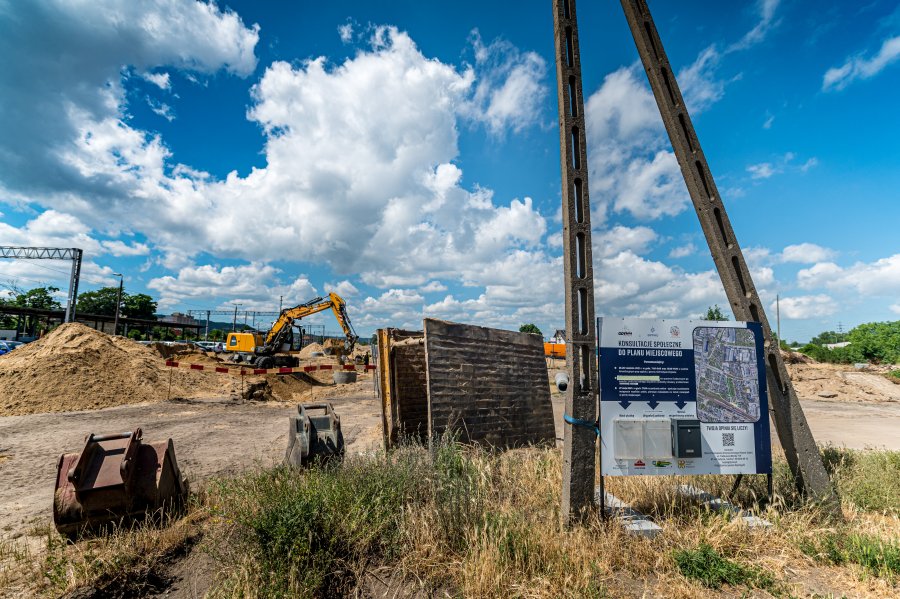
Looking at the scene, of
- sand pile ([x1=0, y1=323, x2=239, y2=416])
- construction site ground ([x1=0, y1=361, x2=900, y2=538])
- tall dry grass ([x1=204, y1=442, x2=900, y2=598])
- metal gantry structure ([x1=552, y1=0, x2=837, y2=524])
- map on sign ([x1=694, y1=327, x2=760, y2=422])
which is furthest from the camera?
sand pile ([x1=0, y1=323, x2=239, y2=416])

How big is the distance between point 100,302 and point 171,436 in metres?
80.6

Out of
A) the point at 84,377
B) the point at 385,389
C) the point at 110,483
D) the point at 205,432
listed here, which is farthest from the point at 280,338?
the point at 110,483

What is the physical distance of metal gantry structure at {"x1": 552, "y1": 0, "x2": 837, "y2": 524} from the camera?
171 inches

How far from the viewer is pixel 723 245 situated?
5.36 meters

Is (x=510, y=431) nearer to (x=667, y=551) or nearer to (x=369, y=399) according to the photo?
(x=667, y=551)

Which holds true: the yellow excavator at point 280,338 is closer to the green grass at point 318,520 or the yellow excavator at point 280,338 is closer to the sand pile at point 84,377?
the sand pile at point 84,377

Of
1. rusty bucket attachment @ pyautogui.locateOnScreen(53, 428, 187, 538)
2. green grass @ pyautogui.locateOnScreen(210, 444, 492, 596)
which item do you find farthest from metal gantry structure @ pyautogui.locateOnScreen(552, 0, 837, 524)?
rusty bucket attachment @ pyautogui.locateOnScreen(53, 428, 187, 538)

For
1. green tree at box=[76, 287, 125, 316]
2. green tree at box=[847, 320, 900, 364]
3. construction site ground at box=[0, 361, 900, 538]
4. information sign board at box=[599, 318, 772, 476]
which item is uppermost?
green tree at box=[76, 287, 125, 316]

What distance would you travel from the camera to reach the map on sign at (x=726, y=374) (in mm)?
4660

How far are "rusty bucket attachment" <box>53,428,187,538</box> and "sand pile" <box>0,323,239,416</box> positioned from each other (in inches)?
477

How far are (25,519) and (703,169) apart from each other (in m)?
9.27

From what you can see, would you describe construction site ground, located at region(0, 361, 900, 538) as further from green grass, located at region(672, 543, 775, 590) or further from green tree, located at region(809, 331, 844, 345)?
green tree, located at region(809, 331, 844, 345)

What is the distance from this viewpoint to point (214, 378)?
747 inches

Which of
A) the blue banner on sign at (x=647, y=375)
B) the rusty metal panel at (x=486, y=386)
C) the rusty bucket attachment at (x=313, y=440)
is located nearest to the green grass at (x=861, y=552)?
the blue banner on sign at (x=647, y=375)
